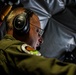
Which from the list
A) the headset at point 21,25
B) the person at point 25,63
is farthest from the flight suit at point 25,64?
the headset at point 21,25

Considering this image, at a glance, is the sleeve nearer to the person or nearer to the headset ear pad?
the person

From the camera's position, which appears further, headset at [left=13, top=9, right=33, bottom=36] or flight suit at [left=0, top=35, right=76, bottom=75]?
headset at [left=13, top=9, right=33, bottom=36]

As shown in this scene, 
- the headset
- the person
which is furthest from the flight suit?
the headset

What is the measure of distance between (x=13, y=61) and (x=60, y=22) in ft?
3.72

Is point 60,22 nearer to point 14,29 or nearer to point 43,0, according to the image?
point 43,0

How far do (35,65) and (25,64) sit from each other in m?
0.03

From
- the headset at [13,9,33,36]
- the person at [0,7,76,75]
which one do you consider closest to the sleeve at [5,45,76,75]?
the person at [0,7,76,75]

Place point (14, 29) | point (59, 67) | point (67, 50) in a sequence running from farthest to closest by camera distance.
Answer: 1. point (67, 50)
2. point (14, 29)
3. point (59, 67)

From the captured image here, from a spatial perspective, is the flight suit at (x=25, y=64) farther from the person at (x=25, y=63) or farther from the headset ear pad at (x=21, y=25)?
the headset ear pad at (x=21, y=25)

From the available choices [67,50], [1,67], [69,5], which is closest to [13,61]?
[1,67]

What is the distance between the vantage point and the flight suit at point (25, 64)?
0.56m

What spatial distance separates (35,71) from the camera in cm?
57

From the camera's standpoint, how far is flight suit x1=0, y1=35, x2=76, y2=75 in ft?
1.83

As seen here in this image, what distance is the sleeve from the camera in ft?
1.82
